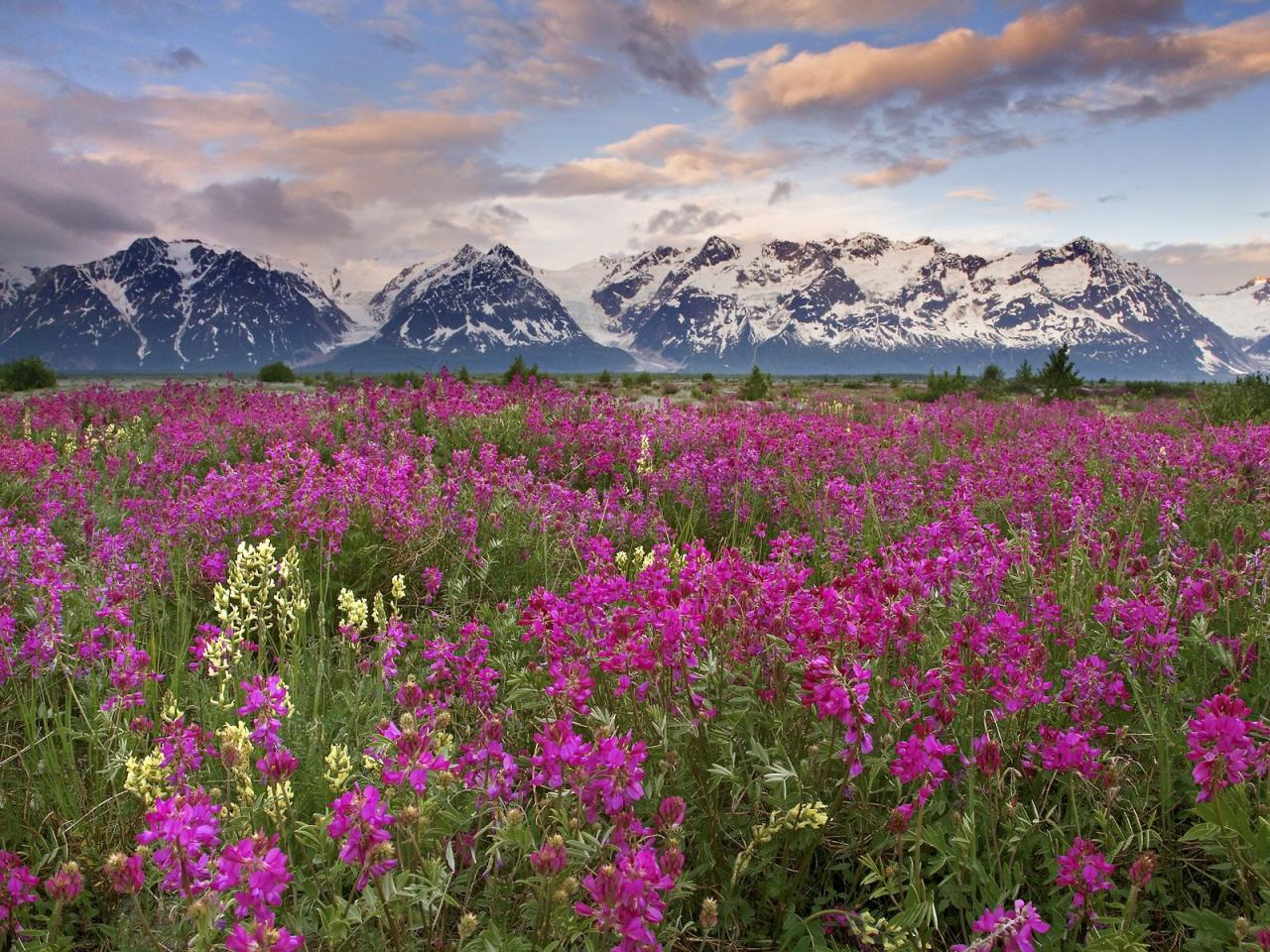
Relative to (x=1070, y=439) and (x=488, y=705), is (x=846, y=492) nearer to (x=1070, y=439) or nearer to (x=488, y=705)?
(x=488, y=705)

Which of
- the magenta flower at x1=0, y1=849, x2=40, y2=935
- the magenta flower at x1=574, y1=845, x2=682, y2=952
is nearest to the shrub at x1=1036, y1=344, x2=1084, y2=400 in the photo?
the magenta flower at x1=574, y1=845, x2=682, y2=952

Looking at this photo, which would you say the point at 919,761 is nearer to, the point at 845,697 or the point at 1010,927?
the point at 845,697

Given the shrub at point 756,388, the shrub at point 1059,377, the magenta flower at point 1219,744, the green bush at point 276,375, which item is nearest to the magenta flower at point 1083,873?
the magenta flower at point 1219,744

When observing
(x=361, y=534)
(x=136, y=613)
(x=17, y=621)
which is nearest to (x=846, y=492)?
(x=361, y=534)

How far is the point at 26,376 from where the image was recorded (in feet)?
73.8

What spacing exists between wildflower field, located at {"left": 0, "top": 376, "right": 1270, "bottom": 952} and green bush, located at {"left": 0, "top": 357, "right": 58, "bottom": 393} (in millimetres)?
22131

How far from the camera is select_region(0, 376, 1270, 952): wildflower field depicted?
1.83 meters

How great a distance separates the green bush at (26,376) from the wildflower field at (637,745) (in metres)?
22.1

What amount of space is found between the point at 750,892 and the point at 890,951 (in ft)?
2.47

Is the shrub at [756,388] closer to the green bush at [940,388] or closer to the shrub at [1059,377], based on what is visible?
the green bush at [940,388]

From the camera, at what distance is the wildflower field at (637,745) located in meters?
1.83

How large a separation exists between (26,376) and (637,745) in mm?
27726

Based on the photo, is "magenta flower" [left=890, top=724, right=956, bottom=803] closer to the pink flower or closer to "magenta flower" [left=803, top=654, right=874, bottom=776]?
"magenta flower" [left=803, top=654, right=874, bottom=776]

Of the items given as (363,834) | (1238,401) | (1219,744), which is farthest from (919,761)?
(1238,401)
